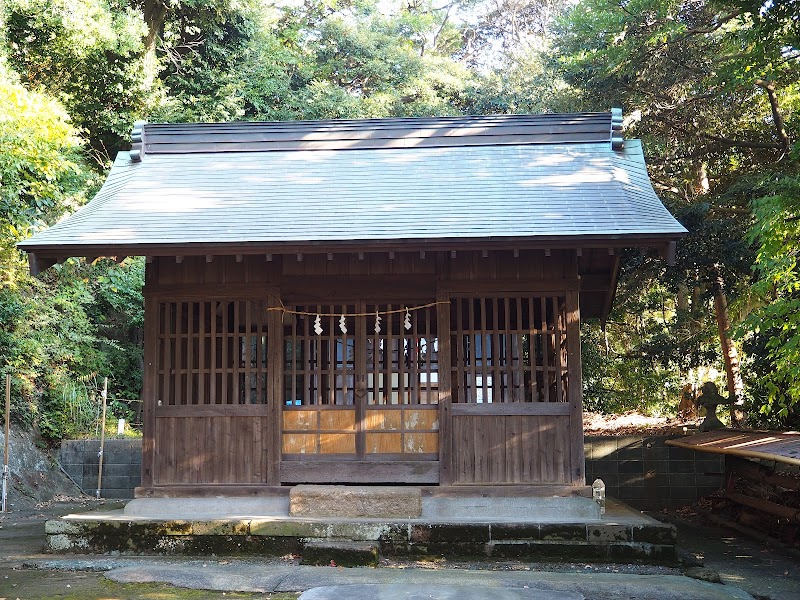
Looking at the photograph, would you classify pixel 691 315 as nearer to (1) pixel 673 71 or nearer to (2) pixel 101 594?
(1) pixel 673 71

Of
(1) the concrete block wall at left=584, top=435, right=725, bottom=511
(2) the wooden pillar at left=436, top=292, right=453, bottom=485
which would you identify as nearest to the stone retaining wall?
(1) the concrete block wall at left=584, top=435, right=725, bottom=511

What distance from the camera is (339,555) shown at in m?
7.73

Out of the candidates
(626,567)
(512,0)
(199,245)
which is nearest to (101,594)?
(199,245)

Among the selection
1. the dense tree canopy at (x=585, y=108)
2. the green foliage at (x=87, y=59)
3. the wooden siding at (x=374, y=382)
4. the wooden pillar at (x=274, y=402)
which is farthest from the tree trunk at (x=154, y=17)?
the wooden pillar at (x=274, y=402)

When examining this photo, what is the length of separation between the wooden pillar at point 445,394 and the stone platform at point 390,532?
392 mm

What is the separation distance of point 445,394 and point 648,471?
200 inches

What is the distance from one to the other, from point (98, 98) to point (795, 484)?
17302mm

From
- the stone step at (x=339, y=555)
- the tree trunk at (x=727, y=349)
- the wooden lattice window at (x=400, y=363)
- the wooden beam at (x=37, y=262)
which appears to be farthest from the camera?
the tree trunk at (x=727, y=349)

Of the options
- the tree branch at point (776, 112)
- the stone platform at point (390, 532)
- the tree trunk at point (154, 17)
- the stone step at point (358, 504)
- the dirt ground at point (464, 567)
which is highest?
the tree trunk at point (154, 17)

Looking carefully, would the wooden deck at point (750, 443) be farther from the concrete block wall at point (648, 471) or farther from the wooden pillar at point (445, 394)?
the wooden pillar at point (445, 394)

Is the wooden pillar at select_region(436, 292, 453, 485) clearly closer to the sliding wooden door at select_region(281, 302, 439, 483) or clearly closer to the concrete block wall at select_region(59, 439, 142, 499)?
the sliding wooden door at select_region(281, 302, 439, 483)

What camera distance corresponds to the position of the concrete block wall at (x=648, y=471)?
1232 centimetres

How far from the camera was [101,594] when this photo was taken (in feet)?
21.4

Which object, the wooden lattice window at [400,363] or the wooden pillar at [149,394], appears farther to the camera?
the wooden lattice window at [400,363]
